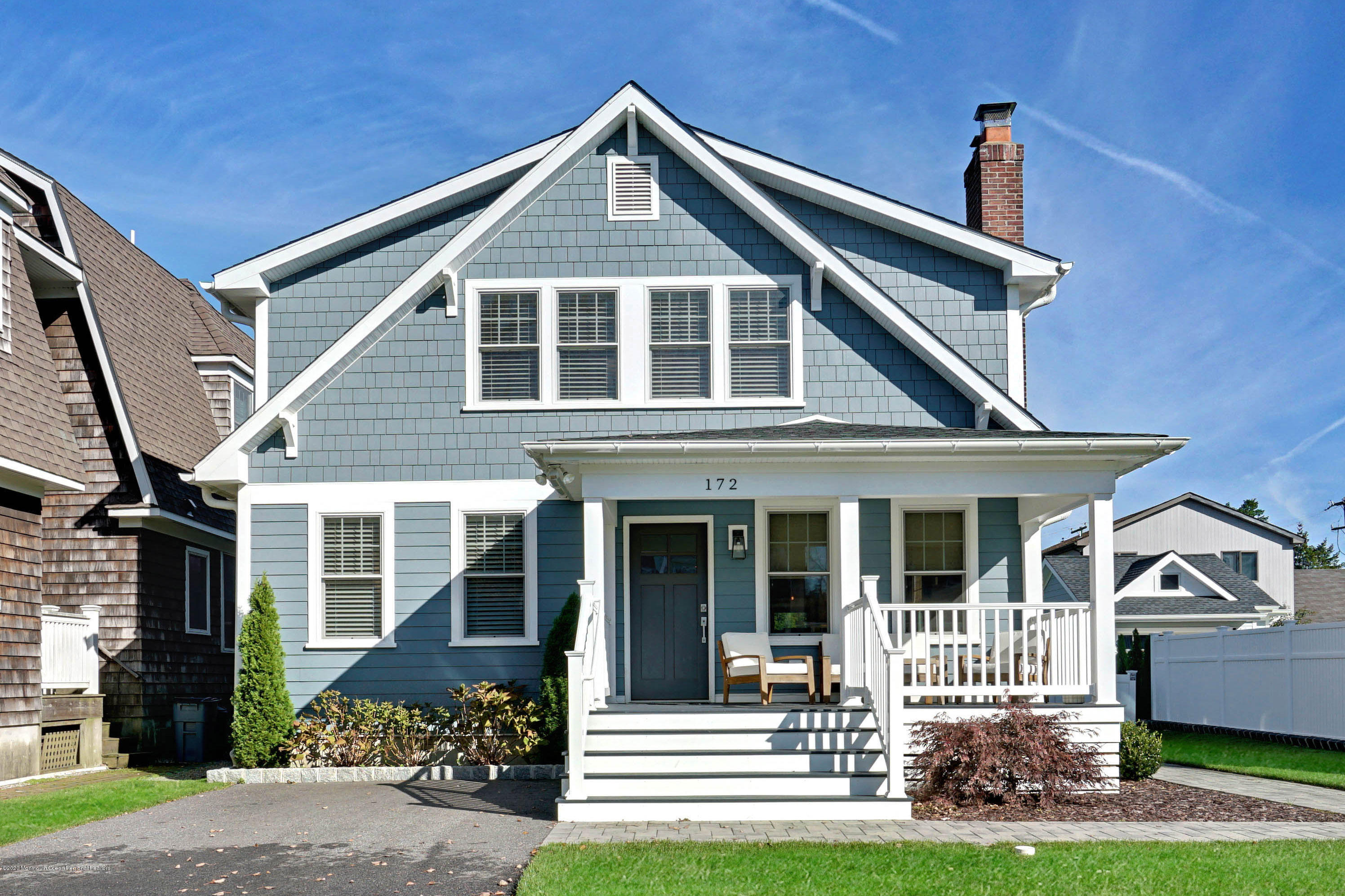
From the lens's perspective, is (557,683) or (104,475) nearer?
(557,683)

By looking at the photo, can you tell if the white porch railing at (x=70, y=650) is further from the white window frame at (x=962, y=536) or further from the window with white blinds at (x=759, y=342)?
the white window frame at (x=962, y=536)

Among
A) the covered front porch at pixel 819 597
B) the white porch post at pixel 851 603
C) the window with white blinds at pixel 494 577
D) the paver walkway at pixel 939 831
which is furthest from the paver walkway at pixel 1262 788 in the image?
the window with white blinds at pixel 494 577

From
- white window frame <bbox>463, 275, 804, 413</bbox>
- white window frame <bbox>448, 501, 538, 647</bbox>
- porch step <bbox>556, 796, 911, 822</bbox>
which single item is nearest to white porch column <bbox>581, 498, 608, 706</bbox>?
porch step <bbox>556, 796, 911, 822</bbox>

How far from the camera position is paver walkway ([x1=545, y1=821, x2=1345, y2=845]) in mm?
8656

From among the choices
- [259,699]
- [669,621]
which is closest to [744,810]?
[669,621]

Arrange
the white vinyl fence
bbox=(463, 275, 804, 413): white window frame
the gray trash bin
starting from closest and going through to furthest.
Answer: bbox=(463, 275, 804, 413): white window frame → the white vinyl fence → the gray trash bin

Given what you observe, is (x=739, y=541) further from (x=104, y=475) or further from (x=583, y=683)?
(x=104, y=475)

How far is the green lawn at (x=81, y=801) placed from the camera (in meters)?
9.88

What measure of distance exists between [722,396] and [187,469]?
26.4 feet

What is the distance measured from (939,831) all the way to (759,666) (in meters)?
3.41

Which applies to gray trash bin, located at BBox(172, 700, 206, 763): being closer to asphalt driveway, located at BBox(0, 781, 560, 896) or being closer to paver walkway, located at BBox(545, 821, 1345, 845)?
asphalt driveway, located at BBox(0, 781, 560, 896)

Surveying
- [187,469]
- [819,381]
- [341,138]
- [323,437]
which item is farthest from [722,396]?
[187,469]

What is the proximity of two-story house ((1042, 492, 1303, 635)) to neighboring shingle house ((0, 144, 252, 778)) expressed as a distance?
19099 millimetres

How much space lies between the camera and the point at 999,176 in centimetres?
1577
